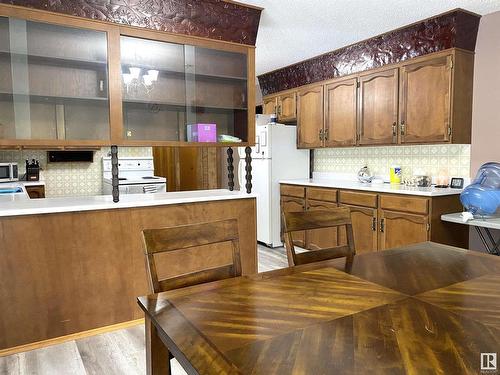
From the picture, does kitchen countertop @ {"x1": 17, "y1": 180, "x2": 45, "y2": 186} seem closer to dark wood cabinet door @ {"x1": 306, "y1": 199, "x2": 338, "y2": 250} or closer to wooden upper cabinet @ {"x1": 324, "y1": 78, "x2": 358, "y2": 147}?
dark wood cabinet door @ {"x1": 306, "y1": 199, "x2": 338, "y2": 250}

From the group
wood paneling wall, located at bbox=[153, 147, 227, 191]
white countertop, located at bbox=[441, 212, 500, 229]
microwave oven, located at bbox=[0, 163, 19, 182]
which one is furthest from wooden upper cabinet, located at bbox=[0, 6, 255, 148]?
wood paneling wall, located at bbox=[153, 147, 227, 191]

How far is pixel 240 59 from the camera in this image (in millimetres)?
3160

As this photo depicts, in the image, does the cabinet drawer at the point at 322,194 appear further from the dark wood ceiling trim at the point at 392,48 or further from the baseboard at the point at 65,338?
the baseboard at the point at 65,338

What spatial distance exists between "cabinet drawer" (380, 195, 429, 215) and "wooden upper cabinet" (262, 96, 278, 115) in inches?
94.2

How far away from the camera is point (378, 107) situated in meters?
3.96

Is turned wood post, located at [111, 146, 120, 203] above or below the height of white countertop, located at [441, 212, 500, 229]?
above

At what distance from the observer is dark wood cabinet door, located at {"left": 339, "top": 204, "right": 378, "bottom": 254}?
3760mm

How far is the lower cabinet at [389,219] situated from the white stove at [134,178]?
2195 mm

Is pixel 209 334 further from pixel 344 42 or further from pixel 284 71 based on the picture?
pixel 284 71

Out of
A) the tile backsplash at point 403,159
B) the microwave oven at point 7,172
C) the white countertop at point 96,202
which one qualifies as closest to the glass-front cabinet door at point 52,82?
the white countertop at point 96,202

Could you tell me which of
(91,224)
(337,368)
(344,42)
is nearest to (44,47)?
(91,224)

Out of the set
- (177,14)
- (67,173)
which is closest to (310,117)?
(177,14)

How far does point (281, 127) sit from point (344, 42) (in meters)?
1.30

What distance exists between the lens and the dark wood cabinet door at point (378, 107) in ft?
12.5
